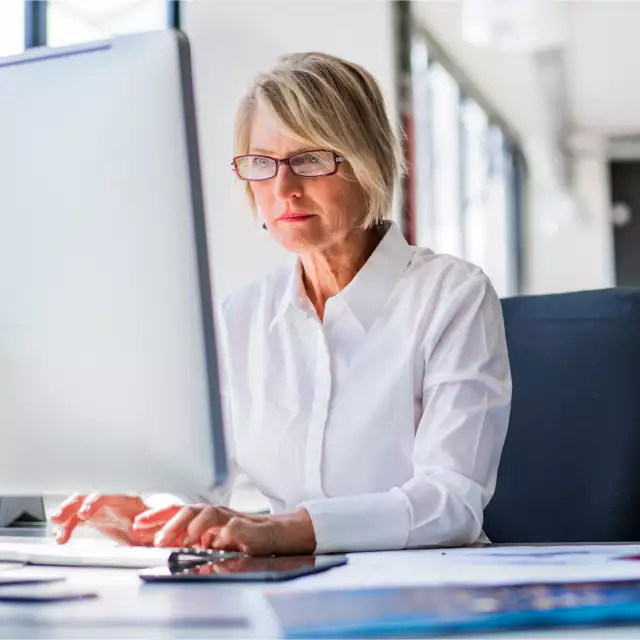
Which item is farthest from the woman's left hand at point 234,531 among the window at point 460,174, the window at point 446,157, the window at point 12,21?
the window at point 446,157

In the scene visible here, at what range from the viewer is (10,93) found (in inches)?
35.0

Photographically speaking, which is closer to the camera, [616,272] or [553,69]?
[553,69]

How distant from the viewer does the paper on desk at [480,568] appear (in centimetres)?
83

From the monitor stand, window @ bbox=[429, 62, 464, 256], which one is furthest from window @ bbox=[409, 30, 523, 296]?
the monitor stand

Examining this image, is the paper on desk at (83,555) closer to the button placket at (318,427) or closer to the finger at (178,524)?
the finger at (178,524)

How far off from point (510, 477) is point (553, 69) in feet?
19.5

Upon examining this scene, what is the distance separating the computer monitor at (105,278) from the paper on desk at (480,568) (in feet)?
0.51

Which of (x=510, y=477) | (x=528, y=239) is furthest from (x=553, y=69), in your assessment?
(x=510, y=477)

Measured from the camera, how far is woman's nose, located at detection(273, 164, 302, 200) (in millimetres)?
1437

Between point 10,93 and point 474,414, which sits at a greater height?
point 10,93

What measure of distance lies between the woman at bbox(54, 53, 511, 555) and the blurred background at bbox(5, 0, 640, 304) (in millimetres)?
157

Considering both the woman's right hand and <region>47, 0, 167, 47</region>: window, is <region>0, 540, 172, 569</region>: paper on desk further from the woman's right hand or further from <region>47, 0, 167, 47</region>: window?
<region>47, 0, 167, 47</region>: window

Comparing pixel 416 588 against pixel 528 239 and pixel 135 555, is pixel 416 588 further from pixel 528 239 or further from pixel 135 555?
pixel 528 239

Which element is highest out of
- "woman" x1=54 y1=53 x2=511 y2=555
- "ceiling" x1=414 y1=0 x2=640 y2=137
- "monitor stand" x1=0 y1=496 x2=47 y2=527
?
"ceiling" x1=414 y1=0 x2=640 y2=137
